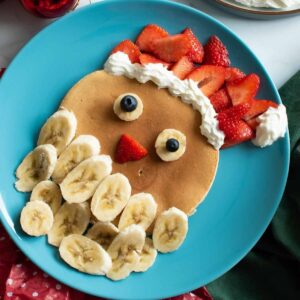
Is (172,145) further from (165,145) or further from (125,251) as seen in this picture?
(125,251)

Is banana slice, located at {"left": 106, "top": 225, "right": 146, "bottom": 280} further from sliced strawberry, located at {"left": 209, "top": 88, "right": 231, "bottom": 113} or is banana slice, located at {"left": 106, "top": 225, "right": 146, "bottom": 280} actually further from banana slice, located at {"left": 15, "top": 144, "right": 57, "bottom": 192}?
sliced strawberry, located at {"left": 209, "top": 88, "right": 231, "bottom": 113}

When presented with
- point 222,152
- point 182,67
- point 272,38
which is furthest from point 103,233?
point 272,38

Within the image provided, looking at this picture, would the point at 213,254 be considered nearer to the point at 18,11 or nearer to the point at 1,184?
the point at 1,184

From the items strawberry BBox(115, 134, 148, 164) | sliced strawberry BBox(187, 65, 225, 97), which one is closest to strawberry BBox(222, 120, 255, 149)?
sliced strawberry BBox(187, 65, 225, 97)

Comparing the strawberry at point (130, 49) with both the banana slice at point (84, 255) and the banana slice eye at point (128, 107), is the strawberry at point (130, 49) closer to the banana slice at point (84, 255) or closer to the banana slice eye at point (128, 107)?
the banana slice eye at point (128, 107)

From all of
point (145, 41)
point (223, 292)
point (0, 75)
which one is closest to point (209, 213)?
point (223, 292)

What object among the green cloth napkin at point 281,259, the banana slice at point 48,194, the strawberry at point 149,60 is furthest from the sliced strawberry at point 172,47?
the banana slice at point 48,194
